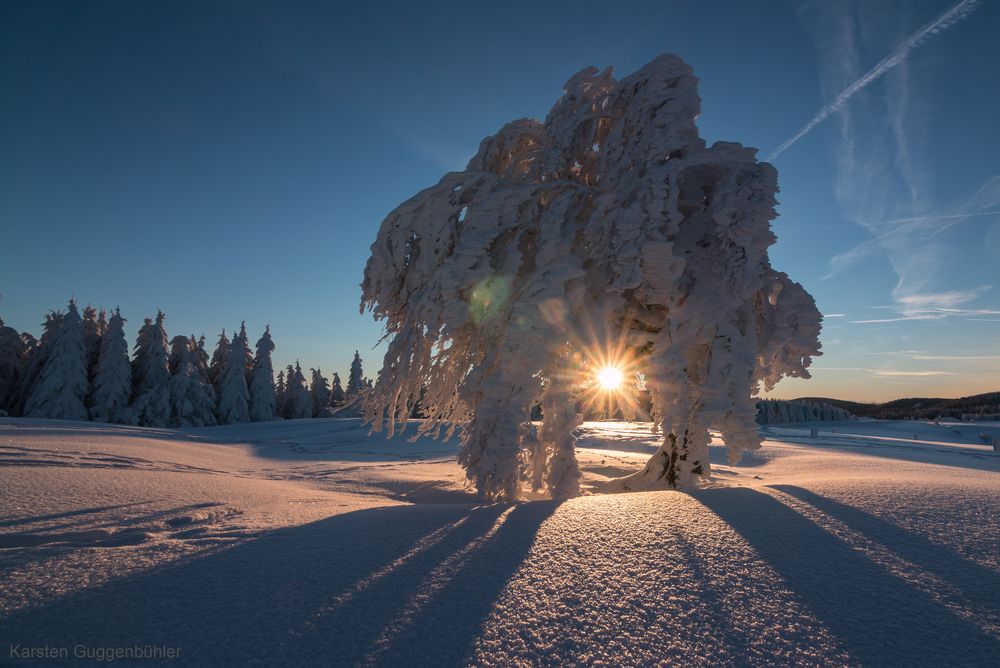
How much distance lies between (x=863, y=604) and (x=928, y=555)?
69 cm

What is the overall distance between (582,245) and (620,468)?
4722 millimetres

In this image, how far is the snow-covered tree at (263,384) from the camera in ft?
109

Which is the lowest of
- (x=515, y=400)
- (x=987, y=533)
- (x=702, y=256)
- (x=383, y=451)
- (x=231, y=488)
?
(x=383, y=451)

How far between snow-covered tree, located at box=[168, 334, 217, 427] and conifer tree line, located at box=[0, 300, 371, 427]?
0.05m

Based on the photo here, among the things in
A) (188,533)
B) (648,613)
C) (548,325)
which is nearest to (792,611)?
(648,613)

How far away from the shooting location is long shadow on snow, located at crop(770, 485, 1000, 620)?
164 cm

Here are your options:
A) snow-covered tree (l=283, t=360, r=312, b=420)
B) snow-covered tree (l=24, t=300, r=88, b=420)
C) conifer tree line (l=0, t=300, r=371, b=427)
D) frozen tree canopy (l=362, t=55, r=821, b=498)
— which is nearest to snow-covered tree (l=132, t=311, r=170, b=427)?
conifer tree line (l=0, t=300, r=371, b=427)

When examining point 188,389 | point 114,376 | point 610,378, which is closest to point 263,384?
point 188,389

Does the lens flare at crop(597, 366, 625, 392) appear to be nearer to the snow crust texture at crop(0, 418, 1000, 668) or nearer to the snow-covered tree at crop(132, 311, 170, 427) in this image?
the snow crust texture at crop(0, 418, 1000, 668)

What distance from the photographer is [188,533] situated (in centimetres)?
251

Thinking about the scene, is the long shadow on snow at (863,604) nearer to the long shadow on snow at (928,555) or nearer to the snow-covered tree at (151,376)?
the long shadow on snow at (928,555)

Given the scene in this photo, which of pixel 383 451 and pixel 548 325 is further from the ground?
pixel 548 325

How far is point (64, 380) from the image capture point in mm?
24891

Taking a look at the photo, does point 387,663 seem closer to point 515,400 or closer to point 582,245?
point 515,400
